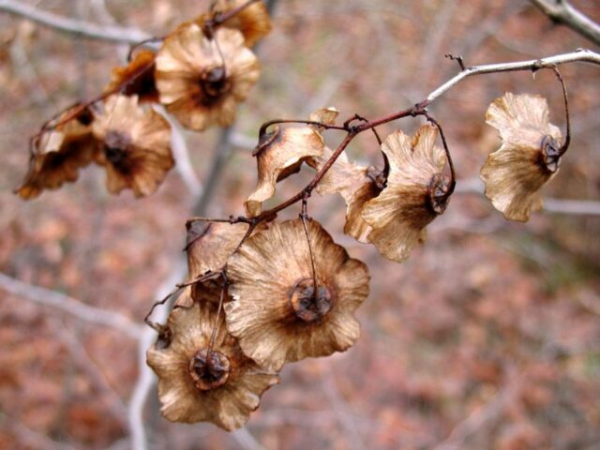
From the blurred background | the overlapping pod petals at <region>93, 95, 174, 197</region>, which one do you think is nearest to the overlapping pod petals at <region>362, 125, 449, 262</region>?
the overlapping pod petals at <region>93, 95, 174, 197</region>

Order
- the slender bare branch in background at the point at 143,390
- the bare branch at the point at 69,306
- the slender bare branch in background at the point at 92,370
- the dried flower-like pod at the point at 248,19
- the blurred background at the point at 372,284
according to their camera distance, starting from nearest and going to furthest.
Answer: the dried flower-like pod at the point at 248,19 < the slender bare branch in background at the point at 143,390 < the bare branch at the point at 69,306 < the slender bare branch in background at the point at 92,370 < the blurred background at the point at 372,284

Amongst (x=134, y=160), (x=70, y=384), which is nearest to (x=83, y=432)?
(x=70, y=384)

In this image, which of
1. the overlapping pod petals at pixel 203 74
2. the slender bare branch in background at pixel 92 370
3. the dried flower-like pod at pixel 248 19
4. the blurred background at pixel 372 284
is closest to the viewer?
the overlapping pod petals at pixel 203 74

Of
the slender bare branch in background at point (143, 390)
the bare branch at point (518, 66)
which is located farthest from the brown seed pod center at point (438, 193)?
the slender bare branch in background at point (143, 390)

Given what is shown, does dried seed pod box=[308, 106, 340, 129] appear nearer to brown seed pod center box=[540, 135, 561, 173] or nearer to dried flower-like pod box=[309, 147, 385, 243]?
dried flower-like pod box=[309, 147, 385, 243]

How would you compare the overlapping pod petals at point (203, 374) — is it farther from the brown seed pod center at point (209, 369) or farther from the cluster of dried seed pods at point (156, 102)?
the cluster of dried seed pods at point (156, 102)

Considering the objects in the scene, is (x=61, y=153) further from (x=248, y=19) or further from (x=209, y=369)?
(x=209, y=369)
